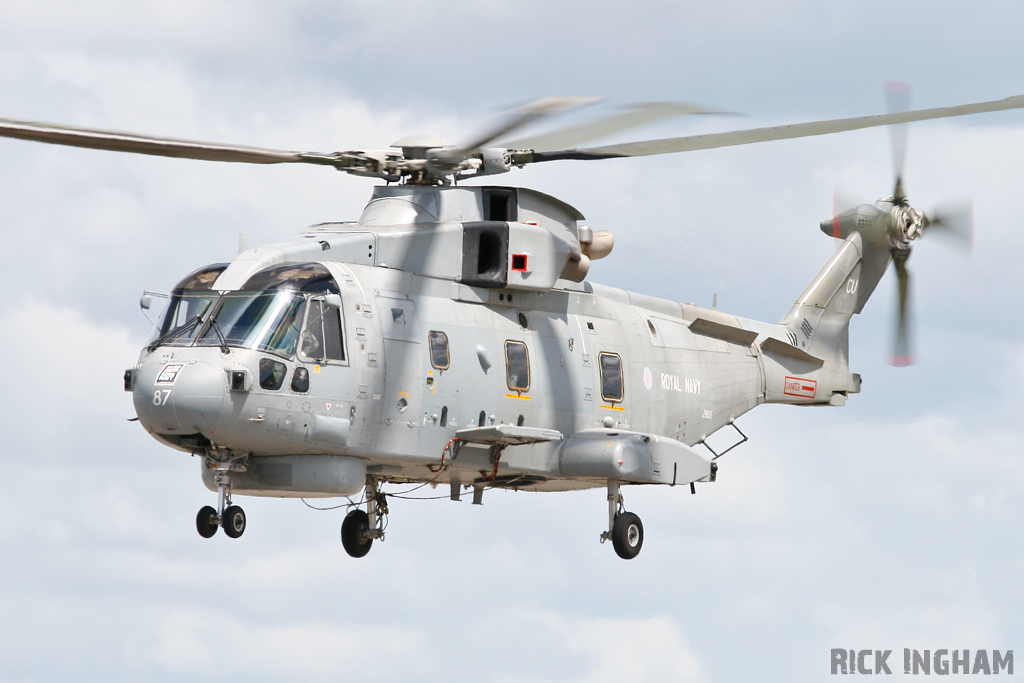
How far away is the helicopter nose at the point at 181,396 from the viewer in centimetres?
1468

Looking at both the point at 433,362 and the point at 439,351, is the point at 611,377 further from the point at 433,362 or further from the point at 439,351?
the point at 433,362

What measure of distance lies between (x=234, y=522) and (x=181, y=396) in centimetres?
178

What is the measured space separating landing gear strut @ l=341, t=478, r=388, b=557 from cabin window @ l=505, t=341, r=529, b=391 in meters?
2.52

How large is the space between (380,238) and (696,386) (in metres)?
6.16

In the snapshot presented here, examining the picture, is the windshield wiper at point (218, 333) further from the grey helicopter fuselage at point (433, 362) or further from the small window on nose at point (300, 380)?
the small window on nose at point (300, 380)

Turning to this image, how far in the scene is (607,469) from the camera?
18.0m

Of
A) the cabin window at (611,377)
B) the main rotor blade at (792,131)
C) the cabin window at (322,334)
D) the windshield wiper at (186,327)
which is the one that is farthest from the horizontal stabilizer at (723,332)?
the windshield wiper at (186,327)

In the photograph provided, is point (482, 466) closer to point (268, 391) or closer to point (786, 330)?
point (268, 391)

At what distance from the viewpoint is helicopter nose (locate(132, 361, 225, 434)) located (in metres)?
14.7

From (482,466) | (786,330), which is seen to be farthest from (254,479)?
(786,330)

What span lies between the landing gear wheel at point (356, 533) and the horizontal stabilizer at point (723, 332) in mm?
6075

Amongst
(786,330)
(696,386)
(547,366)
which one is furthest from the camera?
(786,330)

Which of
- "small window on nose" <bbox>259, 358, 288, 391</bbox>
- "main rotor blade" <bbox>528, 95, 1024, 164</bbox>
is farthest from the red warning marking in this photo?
"small window on nose" <bbox>259, 358, 288, 391</bbox>

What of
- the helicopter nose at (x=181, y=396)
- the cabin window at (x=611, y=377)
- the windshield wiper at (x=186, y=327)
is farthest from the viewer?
the cabin window at (x=611, y=377)
